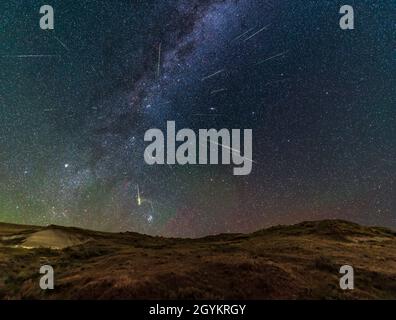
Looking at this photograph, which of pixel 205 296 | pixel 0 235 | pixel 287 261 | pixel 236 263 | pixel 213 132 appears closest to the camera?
pixel 205 296

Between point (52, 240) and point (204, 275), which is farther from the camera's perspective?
point (52, 240)

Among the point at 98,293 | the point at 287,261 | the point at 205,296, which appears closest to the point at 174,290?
the point at 205,296

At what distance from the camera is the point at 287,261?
28922mm

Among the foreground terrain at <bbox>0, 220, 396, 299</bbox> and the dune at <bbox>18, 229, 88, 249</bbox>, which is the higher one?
the foreground terrain at <bbox>0, 220, 396, 299</bbox>

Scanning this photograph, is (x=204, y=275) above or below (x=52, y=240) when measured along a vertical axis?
above

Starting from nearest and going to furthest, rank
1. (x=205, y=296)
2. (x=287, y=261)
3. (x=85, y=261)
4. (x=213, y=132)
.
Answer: (x=205, y=296), (x=287, y=261), (x=85, y=261), (x=213, y=132)

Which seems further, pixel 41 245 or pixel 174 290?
pixel 41 245

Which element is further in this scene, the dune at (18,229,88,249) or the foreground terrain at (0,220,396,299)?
the dune at (18,229,88,249)

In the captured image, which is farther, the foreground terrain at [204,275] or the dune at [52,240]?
the dune at [52,240]

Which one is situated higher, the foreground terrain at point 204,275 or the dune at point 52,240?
the foreground terrain at point 204,275
